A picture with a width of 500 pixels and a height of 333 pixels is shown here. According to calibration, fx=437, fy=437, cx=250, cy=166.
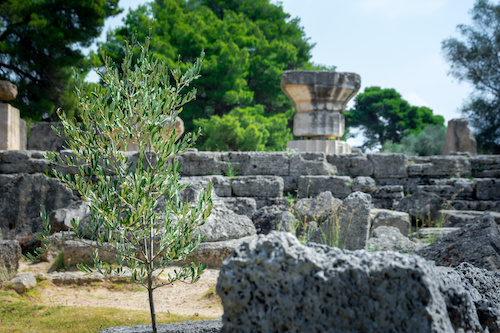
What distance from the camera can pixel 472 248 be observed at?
158 inches

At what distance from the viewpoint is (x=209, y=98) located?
813 inches

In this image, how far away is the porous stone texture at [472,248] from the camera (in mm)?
3863

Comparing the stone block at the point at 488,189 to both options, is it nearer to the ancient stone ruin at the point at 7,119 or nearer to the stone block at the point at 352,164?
the stone block at the point at 352,164

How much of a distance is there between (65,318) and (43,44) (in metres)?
14.6

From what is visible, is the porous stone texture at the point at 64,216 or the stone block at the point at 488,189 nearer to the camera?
the porous stone texture at the point at 64,216

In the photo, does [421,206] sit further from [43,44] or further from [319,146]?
[43,44]

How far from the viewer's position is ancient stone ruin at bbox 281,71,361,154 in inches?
395

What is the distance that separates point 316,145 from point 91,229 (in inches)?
311

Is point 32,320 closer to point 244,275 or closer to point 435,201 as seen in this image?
point 244,275

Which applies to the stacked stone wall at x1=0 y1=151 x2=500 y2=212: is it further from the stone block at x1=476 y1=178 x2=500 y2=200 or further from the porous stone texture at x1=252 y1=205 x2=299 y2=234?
the porous stone texture at x1=252 y1=205 x2=299 y2=234

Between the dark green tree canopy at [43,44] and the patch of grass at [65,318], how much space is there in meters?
13.6

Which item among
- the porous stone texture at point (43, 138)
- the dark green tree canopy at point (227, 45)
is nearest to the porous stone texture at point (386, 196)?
the porous stone texture at point (43, 138)

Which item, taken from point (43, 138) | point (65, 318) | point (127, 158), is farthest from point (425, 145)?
point (127, 158)

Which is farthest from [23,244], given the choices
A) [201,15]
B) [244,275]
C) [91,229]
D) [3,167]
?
[201,15]
